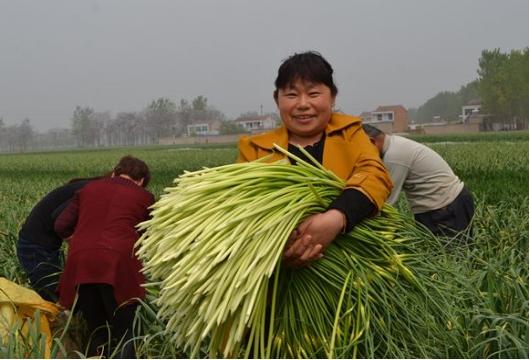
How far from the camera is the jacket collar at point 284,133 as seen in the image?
1.61 meters

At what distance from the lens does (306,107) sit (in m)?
1.58

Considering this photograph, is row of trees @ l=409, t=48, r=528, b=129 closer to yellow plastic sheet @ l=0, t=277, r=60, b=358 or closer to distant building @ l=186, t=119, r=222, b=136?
distant building @ l=186, t=119, r=222, b=136

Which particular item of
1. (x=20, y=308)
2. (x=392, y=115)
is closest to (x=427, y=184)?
(x=20, y=308)

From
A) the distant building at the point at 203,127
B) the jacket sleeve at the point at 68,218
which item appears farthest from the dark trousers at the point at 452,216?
the distant building at the point at 203,127

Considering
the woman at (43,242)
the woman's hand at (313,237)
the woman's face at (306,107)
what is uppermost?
the woman's face at (306,107)

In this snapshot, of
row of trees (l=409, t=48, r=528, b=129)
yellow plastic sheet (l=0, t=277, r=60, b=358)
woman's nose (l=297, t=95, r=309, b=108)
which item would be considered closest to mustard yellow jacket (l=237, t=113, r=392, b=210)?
woman's nose (l=297, t=95, r=309, b=108)

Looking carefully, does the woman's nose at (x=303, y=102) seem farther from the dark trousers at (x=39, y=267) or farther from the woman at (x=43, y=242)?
the dark trousers at (x=39, y=267)

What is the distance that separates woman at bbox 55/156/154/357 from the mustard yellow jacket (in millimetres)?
1054

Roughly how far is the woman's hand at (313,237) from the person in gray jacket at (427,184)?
1.52 m

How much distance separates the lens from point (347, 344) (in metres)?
1.46

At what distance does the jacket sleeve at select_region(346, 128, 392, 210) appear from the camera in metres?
1.46

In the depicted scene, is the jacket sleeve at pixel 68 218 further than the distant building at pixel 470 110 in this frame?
No

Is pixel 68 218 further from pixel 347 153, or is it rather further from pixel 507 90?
pixel 507 90

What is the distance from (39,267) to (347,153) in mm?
2108
